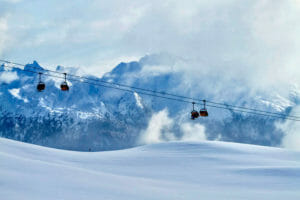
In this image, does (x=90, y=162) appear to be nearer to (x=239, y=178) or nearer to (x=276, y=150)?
(x=239, y=178)

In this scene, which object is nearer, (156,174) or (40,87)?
(156,174)

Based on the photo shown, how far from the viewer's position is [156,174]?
2981 centimetres

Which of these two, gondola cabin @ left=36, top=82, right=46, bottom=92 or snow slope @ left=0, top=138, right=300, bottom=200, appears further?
gondola cabin @ left=36, top=82, right=46, bottom=92

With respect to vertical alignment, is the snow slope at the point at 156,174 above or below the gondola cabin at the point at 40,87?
below

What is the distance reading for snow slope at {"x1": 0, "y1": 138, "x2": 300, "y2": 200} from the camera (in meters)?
18.9

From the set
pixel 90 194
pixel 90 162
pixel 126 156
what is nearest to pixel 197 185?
pixel 90 194

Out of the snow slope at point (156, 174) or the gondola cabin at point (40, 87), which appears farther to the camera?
the gondola cabin at point (40, 87)

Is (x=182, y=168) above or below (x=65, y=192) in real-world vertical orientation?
above

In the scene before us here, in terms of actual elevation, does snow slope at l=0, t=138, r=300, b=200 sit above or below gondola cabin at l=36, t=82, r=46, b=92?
below

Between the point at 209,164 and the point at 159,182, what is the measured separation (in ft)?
34.9

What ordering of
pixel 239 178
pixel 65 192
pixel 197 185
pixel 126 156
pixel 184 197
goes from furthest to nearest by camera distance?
pixel 126 156 < pixel 239 178 < pixel 197 185 < pixel 184 197 < pixel 65 192

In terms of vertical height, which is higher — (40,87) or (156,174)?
(40,87)

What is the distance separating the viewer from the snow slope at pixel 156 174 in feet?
62.1

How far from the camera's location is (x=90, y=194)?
18.3m
